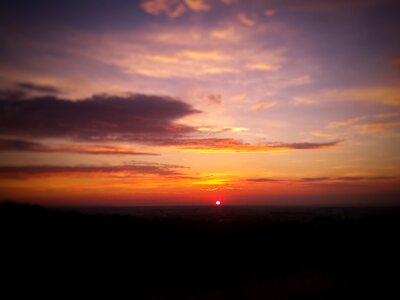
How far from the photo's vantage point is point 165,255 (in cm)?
2100

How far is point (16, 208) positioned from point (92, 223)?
17.0ft

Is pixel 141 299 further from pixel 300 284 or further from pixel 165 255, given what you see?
pixel 165 255

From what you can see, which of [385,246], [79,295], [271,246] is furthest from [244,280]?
[385,246]

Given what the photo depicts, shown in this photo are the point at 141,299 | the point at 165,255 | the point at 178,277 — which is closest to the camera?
the point at 141,299

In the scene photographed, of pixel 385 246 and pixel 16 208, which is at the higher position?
pixel 16 208

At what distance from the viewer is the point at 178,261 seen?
2031 cm

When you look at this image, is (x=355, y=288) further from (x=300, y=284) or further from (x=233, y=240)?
(x=233, y=240)

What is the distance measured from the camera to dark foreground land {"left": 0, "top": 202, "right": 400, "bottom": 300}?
13.4 m

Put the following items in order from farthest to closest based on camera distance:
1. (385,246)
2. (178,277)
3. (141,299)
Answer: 1. (385,246)
2. (178,277)
3. (141,299)

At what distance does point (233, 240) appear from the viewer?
26.8 metres

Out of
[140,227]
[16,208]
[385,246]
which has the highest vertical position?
[16,208]

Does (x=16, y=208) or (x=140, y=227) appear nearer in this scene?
(x=16, y=208)

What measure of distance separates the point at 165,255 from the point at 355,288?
37.4 ft

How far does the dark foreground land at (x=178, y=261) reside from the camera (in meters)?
13.4
